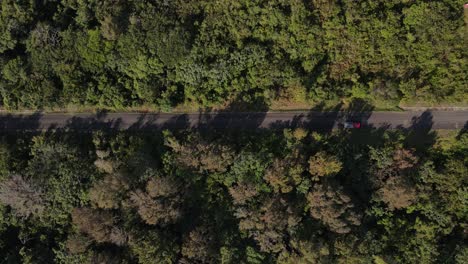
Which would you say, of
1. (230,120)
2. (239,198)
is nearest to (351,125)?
(230,120)

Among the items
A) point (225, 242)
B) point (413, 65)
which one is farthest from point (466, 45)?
point (225, 242)

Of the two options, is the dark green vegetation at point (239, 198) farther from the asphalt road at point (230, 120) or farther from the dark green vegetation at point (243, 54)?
the dark green vegetation at point (243, 54)

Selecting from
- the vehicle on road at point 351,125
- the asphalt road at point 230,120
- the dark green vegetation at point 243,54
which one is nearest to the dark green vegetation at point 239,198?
the vehicle on road at point 351,125

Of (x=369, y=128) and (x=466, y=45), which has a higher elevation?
(x=466, y=45)

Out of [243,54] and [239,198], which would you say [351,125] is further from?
[239,198]

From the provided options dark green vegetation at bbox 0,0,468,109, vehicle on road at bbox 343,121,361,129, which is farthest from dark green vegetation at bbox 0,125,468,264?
dark green vegetation at bbox 0,0,468,109

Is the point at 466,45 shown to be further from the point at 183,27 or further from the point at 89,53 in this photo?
the point at 89,53

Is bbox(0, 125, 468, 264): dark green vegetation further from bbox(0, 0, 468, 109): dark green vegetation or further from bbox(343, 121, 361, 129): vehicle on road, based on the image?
bbox(0, 0, 468, 109): dark green vegetation
